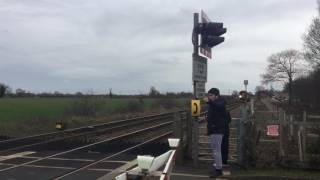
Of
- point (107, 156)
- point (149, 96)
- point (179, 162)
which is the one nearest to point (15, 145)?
point (107, 156)

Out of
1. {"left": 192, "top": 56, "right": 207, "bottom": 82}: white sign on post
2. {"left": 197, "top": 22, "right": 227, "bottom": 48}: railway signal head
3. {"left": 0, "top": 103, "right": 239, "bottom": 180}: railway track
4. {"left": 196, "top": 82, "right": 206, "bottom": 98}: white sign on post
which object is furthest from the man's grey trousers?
{"left": 197, "top": 22, "right": 227, "bottom": 48}: railway signal head

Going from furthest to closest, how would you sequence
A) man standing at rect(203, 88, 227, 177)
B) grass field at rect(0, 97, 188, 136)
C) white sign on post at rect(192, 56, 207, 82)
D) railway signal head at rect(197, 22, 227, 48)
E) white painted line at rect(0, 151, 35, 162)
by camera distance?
grass field at rect(0, 97, 188, 136) → white painted line at rect(0, 151, 35, 162) → railway signal head at rect(197, 22, 227, 48) → white sign on post at rect(192, 56, 207, 82) → man standing at rect(203, 88, 227, 177)

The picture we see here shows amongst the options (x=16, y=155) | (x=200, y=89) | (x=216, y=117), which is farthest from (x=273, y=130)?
(x=16, y=155)

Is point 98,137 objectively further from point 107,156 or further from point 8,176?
point 8,176

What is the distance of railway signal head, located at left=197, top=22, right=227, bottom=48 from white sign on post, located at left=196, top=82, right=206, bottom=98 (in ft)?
3.34

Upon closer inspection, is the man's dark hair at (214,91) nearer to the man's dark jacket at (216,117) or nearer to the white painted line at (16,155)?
the man's dark jacket at (216,117)

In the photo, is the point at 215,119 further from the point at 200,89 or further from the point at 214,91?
the point at 200,89

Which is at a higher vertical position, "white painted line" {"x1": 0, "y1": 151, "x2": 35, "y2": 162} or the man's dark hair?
the man's dark hair

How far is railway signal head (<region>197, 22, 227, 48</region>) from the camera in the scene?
15.1 meters

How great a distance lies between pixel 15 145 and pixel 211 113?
10.4m

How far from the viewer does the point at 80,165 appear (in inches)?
623

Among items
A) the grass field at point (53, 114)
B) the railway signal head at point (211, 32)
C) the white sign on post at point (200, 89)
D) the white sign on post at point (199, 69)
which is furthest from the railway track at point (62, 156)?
the grass field at point (53, 114)

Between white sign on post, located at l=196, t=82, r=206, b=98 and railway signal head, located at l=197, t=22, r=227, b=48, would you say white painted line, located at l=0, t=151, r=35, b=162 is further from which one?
railway signal head, located at l=197, t=22, r=227, b=48

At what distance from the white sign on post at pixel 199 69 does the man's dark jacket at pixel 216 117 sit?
4.03 ft
